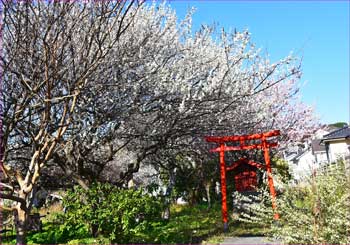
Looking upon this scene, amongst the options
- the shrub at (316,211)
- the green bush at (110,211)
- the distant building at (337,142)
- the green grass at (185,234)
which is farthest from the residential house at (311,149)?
the shrub at (316,211)

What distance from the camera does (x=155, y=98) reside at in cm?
771

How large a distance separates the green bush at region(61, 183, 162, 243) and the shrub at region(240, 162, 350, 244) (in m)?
2.33

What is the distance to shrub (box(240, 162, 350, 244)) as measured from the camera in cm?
500

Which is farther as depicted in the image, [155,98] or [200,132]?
[200,132]

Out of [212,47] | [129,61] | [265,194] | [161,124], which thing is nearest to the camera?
[265,194]

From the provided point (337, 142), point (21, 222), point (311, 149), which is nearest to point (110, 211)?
point (21, 222)

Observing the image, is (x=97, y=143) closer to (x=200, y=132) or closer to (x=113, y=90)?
(x=113, y=90)

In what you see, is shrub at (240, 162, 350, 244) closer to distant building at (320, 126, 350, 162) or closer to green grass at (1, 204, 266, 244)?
green grass at (1, 204, 266, 244)

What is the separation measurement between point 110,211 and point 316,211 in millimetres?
3568

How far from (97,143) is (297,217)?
464 centimetres

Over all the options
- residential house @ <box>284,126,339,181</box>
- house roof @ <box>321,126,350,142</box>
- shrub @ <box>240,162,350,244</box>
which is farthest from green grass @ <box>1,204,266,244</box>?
house roof @ <box>321,126,350,142</box>

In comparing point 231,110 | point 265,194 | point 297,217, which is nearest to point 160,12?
point 231,110

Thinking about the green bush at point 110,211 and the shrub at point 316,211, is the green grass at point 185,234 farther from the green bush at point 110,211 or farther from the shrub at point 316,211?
the shrub at point 316,211

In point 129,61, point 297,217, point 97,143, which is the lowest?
point 297,217
